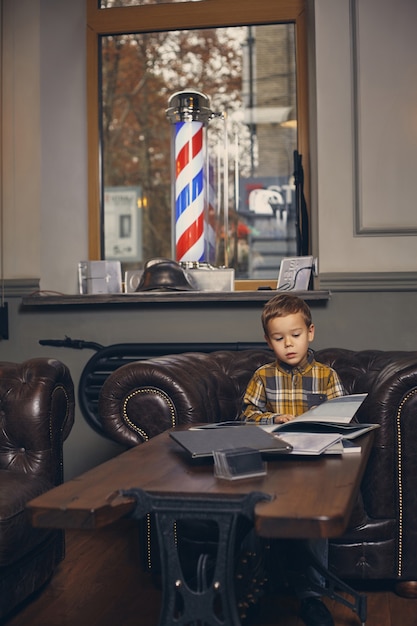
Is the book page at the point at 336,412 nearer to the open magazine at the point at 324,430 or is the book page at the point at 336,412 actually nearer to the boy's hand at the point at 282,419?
the open magazine at the point at 324,430

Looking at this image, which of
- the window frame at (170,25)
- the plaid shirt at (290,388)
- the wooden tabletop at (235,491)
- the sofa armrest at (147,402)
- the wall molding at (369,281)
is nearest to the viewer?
the wooden tabletop at (235,491)

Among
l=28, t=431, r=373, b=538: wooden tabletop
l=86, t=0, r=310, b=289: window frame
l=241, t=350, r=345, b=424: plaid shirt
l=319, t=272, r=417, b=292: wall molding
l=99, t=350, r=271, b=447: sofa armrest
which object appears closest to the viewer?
l=28, t=431, r=373, b=538: wooden tabletop

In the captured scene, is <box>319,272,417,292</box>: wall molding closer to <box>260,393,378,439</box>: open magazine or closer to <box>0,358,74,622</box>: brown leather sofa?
<box>0,358,74,622</box>: brown leather sofa

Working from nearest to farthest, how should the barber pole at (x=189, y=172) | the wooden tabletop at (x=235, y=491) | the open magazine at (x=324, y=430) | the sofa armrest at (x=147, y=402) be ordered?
the wooden tabletop at (x=235, y=491)
the open magazine at (x=324, y=430)
the sofa armrest at (x=147, y=402)
the barber pole at (x=189, y=172)

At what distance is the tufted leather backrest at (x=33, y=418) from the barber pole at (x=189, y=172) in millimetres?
1259

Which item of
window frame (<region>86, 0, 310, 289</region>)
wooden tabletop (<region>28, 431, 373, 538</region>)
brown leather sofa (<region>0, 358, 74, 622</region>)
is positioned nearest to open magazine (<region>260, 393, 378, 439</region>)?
wooden tabletop (<region>28, 431, 373, 538</region>)

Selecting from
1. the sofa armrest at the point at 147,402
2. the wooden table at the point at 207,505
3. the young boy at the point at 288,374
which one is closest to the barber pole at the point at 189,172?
the young boy at the point at 288,374

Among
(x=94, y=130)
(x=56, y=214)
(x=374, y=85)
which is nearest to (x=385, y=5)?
(x=374, y=85)

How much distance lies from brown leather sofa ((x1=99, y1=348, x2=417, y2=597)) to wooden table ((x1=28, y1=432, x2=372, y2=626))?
0.73 m

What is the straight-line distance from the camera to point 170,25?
148 inches

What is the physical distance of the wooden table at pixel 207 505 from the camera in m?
1.21

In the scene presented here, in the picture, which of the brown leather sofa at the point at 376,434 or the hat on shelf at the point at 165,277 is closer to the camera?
the brown leather sofa at the point at 376,434

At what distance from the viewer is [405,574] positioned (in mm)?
2277

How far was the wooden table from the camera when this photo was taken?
1.21 meters
